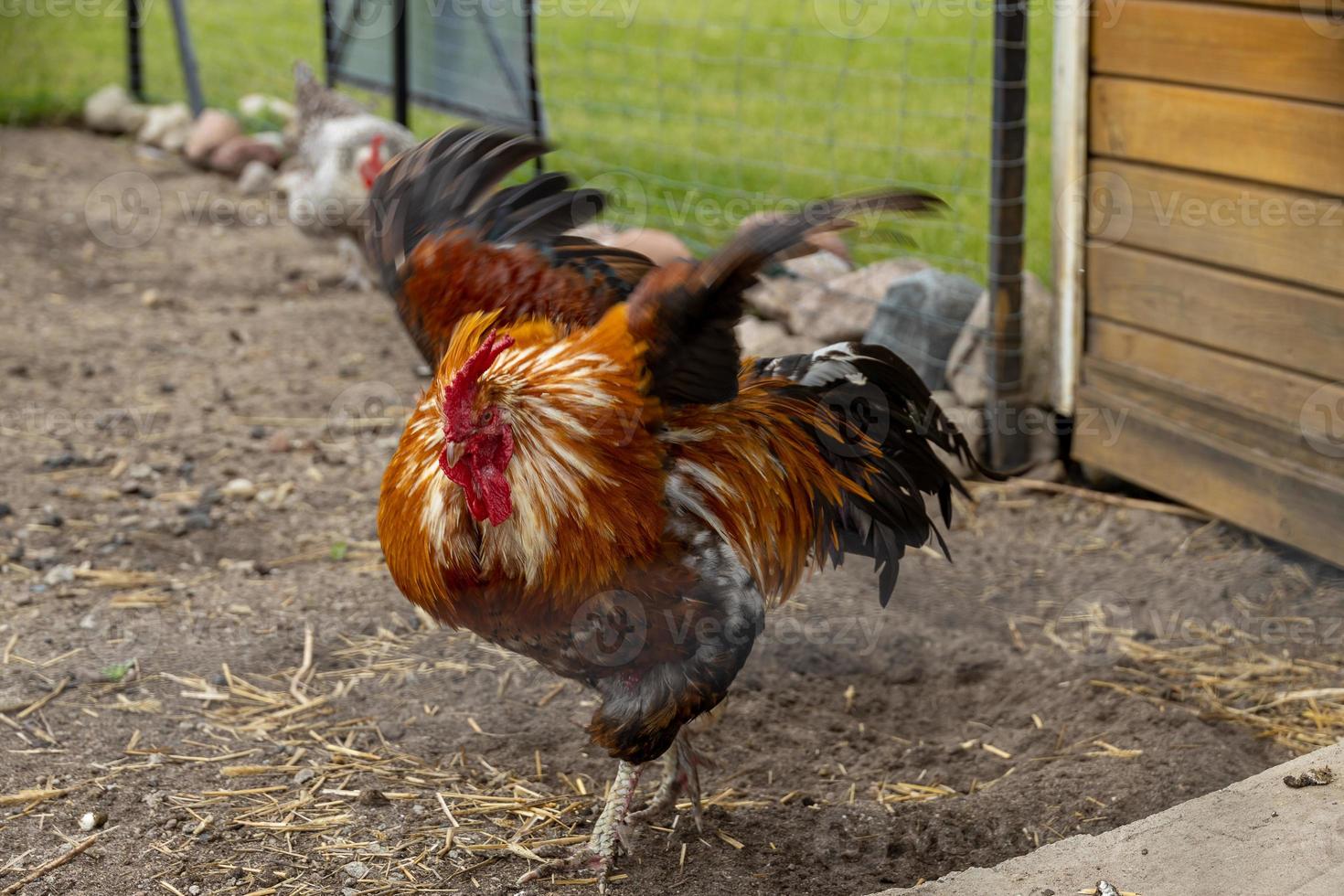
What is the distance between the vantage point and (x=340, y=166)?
6.71 meters

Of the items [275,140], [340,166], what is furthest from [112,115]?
[340,166]

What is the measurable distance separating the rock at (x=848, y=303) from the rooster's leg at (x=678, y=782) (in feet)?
8.48

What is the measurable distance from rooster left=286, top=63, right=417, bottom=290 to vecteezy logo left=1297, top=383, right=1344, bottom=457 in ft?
14.5

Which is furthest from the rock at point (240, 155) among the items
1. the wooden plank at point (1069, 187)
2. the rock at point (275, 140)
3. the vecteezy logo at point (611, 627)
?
the vecteezy logo at point (611, 627)

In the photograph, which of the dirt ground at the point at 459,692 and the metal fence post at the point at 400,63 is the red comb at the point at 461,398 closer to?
the dirt ground at the point at 459,692

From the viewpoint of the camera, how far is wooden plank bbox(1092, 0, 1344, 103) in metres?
3.60

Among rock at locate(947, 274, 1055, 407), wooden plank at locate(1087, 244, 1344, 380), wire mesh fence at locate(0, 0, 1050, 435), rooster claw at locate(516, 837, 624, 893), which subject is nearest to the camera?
rooster claw at locate(516, 837, 624, 893)

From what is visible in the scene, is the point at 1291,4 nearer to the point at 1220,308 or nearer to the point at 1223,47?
the point at 1223,47

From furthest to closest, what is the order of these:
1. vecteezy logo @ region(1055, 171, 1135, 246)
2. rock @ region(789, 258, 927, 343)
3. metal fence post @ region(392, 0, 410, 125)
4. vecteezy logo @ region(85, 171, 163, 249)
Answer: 1. metal fence post @ region(392, 0, 410, 125)
2. vecteezy logo @ region(85, 171, 163, 249)
3. rock @ region(789, 258, 927, 343)
4. vecteezy logo @ region(1055, 171, 1135, 246)

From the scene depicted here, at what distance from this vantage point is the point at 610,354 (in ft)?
8.16

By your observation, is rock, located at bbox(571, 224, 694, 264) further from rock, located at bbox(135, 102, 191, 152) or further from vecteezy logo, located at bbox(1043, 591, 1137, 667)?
rock, located at bbox(135, 102, 191, 152)

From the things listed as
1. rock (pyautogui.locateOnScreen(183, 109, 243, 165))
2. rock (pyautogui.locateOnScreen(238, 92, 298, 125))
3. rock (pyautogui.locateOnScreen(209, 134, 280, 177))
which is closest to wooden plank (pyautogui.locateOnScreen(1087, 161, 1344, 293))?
rock (pyautogui.locateOnScreen(209, 134, 280, 177))

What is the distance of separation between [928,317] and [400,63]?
4.12 metres

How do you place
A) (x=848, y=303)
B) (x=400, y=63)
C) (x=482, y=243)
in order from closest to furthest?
(x=482, y=243) → (x=848, y=303) → (x=400, y=63)
